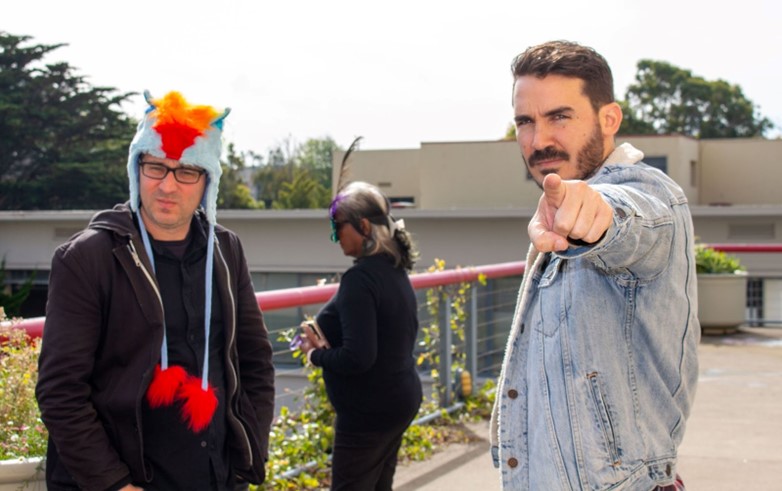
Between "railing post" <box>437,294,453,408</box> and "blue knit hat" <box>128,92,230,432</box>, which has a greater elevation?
"blue knit hat" <box>128,92,230,432</box>

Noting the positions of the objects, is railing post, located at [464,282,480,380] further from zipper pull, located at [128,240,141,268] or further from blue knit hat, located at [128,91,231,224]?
zipper pull, located at [128,240,141,268]

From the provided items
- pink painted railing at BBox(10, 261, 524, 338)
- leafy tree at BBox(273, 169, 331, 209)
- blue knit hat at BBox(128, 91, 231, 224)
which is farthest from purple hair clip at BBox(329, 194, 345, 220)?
leafy tree at BBox(273, 169, 331, 209)

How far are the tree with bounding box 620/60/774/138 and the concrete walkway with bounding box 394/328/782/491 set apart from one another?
236ft

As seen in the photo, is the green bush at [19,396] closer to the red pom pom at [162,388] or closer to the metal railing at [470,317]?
the red pom pom at [162,388]

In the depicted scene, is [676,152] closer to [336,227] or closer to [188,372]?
[336,227]

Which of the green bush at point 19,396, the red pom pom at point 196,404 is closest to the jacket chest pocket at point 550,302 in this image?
the red pom pom at point 196,404

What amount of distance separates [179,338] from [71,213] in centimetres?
4277

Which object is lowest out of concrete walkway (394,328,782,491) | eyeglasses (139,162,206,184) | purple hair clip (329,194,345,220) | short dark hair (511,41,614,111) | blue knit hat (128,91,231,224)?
concrete walkway (394,328,782,491)

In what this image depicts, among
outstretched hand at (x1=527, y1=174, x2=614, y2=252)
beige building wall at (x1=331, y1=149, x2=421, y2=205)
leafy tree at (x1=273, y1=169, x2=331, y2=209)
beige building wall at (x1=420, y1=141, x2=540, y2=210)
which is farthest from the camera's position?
leafy tree at (x1=273, y1=169, x2=331, y2=209)

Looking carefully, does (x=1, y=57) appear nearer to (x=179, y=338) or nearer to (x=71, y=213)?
(x=71, y=213)

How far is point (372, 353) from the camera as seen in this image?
13.7ft

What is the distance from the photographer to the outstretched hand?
193 centimetres

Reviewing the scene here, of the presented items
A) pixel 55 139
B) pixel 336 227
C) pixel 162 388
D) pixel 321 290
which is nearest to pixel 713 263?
pixel 321 290

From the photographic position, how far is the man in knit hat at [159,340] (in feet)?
9.38
